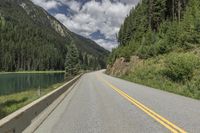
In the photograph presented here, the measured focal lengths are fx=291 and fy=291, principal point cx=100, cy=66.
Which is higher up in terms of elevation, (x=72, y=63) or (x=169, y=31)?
(x=169, y=31)

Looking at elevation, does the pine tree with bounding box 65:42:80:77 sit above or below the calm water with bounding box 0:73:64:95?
above

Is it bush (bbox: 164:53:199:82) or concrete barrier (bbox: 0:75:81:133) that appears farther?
bush (bbox: 164:53:199:82)

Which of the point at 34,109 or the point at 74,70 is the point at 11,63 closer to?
the point at 74,70

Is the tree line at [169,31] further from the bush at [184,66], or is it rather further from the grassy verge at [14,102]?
the grassy verge at [14,102]

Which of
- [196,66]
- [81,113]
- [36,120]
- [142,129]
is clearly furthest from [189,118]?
[196,66]

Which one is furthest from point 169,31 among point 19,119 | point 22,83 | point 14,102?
point 19,119

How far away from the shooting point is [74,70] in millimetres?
81000

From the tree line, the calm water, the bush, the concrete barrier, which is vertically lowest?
the calm water

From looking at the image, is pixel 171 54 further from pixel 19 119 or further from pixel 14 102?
pixel 19 119

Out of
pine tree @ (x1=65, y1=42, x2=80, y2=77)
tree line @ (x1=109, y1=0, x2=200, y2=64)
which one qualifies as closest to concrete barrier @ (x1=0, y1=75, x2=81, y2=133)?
tree line @ (x1=109, y1=0, x2=200, y2=64)

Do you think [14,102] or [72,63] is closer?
[14,102]

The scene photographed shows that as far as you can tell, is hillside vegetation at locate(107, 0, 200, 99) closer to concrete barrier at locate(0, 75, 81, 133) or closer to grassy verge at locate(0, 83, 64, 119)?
grassy verge at locate(0, 83, 64, 119)

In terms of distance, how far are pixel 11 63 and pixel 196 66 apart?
156 metres

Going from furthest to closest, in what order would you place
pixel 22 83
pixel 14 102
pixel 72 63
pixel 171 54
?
pixel 72 63 → pixel 22 83 → pixel 171 54 → pixel 14 102
